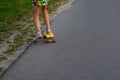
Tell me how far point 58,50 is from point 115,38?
167 cm

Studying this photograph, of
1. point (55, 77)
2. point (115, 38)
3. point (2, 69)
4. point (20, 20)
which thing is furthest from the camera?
point (20, 20)

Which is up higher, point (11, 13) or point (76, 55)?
point (11, 13)

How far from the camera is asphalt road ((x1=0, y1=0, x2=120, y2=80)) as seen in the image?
7.11 metres

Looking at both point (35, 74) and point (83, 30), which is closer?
point (35, 74)

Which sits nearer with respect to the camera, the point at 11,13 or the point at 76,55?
the point at 76,55

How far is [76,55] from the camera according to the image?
27.5 feet

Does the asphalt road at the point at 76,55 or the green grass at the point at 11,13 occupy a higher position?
the green grass at the point at 11,13

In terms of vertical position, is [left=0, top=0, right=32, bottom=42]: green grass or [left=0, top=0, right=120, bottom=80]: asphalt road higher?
[left=0, top=0, right=32, bottom=42]: green grass

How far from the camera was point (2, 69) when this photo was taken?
7.48 meters

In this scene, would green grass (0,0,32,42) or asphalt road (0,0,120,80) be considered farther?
green grass (0,0,32,42)

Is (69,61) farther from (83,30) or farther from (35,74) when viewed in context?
(83,30)

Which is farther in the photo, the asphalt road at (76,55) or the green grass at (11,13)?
the green grass at (11,13)

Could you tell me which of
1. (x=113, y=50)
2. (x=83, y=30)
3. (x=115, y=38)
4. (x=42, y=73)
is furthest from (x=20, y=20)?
(x=42, y=73)

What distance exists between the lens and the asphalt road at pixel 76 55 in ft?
23.3
